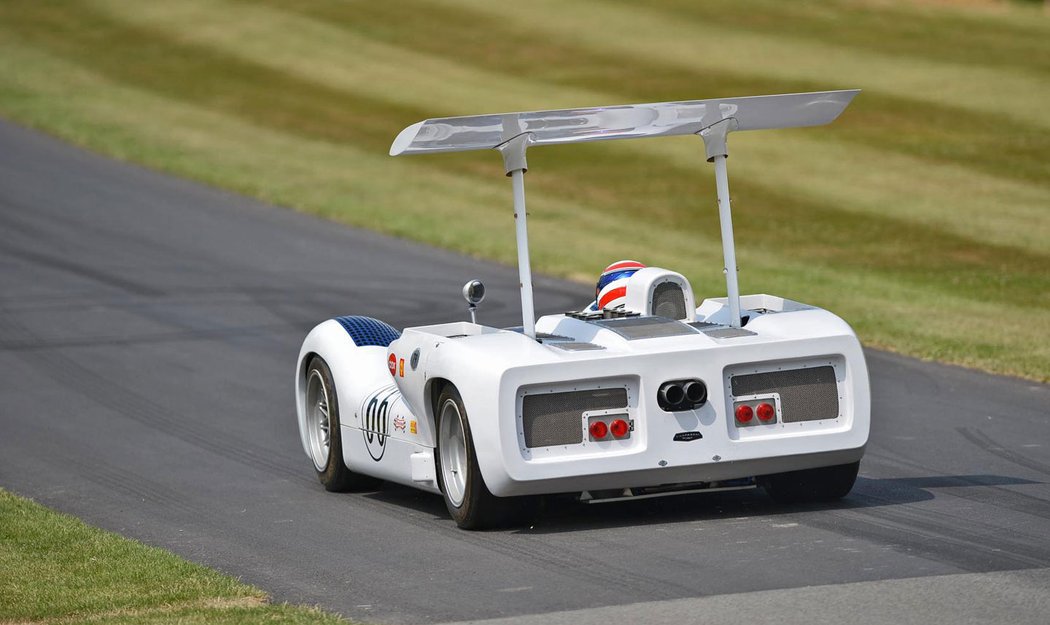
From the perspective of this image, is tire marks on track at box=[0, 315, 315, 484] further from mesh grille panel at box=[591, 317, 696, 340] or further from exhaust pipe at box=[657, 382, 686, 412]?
exhaust pipe at box=[657, 382, 686, 412]

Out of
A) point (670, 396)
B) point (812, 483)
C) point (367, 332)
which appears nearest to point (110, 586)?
point (670, 396)

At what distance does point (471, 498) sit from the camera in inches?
330

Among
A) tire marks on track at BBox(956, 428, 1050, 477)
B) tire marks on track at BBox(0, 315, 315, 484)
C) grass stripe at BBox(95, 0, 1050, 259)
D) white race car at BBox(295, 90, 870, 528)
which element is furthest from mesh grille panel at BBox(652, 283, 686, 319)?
grass stripe at BBox(95, 0, 1050, 259)

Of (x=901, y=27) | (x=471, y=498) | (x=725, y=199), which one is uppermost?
(x=901, y=27)

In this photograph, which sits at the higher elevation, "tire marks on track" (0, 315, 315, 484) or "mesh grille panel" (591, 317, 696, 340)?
"mesh grille panel" (591, 317, 696, 340)

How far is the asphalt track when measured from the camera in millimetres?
6922

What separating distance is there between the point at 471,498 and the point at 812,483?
1.88 metres

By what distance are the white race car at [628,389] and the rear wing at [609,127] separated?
1 cm

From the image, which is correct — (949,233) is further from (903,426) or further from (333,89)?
(333,89)

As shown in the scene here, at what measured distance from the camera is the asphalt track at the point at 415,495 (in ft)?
22.7

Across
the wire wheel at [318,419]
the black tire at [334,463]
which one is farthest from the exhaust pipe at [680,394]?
the wire wheel at [318,419]

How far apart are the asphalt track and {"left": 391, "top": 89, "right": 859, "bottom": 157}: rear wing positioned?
2.00 metres

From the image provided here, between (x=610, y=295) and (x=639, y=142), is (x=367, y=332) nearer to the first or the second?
(x=610, y=295)

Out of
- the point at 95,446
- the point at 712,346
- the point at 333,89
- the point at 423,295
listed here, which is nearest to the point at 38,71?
the point at 333,89
